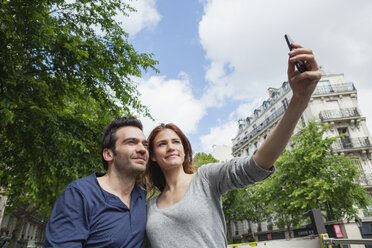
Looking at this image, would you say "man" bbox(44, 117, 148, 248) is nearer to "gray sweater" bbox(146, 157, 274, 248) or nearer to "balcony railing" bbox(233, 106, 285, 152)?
"gray sweater" bbox(146, 157, 274, 248)

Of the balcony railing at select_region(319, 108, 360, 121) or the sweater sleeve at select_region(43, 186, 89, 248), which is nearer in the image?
the sweater sleeve at select_region(43, 186, 89, 248)

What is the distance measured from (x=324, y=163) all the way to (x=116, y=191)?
15.9 m

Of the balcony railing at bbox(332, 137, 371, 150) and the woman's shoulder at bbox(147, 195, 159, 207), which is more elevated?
the balcony railing at bbox(332, 137, 371, 150)

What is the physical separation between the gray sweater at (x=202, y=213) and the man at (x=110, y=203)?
0.21 metres

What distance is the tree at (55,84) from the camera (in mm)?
4898

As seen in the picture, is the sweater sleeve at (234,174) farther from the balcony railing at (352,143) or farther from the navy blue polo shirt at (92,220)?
the balcony railing at (352,143)

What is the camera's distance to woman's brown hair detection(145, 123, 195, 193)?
239 cm

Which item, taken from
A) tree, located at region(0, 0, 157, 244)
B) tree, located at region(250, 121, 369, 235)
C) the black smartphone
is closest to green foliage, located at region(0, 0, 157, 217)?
tree, located at region(0, 0, 157, 244)

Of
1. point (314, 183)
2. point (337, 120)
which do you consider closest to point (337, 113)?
point (337, 120)

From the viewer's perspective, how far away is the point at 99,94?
6949 mm

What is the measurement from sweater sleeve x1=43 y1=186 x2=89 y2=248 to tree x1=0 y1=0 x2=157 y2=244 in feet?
11.6

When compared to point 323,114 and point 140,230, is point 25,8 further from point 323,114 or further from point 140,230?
point 323,114

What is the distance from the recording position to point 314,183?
1405cm

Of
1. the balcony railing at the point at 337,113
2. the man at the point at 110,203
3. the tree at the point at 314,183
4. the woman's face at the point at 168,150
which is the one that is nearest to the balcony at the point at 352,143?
the balcony railing at the point at 337,113
